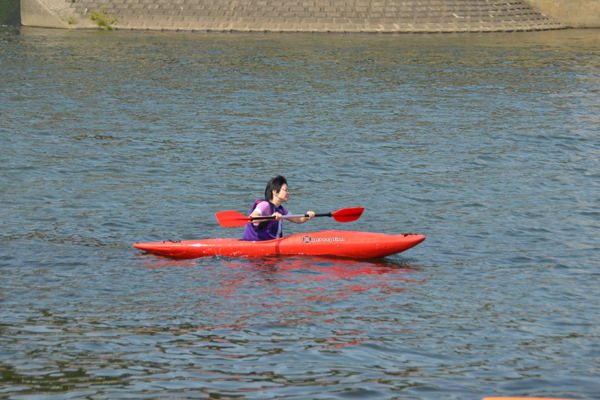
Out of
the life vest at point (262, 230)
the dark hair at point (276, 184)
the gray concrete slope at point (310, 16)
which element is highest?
the gray concrete slope at point (310, 16)

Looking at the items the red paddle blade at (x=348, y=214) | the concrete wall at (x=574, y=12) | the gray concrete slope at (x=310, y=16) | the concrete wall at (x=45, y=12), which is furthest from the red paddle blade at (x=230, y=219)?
the concrete wall at (x=574, y=12)

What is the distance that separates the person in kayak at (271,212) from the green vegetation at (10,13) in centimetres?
3867

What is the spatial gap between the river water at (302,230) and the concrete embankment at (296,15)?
39.2 feet

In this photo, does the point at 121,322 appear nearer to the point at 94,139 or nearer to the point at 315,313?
the point at 315,313

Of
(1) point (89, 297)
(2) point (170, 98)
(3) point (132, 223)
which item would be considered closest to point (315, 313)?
(1) point (89, 297)

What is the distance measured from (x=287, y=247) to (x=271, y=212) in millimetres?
569

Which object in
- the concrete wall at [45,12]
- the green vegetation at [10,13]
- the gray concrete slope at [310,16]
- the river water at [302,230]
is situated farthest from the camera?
the green vegetation at [10,13]

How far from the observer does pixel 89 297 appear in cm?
859

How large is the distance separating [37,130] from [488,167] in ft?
38.2

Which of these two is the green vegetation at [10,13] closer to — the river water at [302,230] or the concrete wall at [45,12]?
the concrete wall at [45,12]

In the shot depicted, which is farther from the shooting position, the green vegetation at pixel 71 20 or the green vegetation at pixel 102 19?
the green vegetation at pixel 71 20

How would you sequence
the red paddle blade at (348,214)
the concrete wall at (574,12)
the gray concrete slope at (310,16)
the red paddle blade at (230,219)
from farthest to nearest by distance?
1. the concrete wall at (574,12)
2. the gray concrete slope at (310,16)
3. the red paddle blade at (348,214)
4. the red paddle blade at (230,219)

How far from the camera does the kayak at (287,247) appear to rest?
10.2 m

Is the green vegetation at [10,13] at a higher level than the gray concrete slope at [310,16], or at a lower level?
higher
